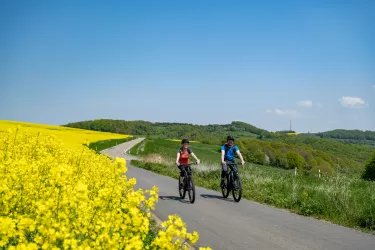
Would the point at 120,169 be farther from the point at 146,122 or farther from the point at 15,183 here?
the point at 146,122

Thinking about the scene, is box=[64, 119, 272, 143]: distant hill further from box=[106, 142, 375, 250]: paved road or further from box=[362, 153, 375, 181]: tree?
box=[106, 142, 375, 250]: paved road

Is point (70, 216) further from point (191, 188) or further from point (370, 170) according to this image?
point (370, 170)

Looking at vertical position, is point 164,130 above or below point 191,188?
above

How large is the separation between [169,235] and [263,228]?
5.86 meters

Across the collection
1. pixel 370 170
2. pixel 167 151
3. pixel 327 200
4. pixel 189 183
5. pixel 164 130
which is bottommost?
pixel 370 170

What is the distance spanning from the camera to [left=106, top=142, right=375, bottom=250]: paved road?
732cm

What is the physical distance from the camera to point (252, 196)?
13570 mm

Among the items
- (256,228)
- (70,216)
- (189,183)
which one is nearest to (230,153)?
(189,183)

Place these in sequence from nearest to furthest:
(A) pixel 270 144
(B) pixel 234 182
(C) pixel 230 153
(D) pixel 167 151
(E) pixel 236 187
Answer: (E) pixel 236 187
(B) pixel 234 182
(C) pixel 230 153
(D) pixel 167 151
(A) pixel 270 144

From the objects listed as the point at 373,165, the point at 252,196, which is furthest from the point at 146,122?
the point at 252,196

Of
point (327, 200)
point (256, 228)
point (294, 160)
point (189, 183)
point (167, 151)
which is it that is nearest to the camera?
point (256, 228)

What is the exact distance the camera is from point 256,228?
28.2 feet

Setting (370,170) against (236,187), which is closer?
(236,187)

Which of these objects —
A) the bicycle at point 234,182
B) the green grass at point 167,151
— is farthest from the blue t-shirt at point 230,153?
the green grass at point 167,151
